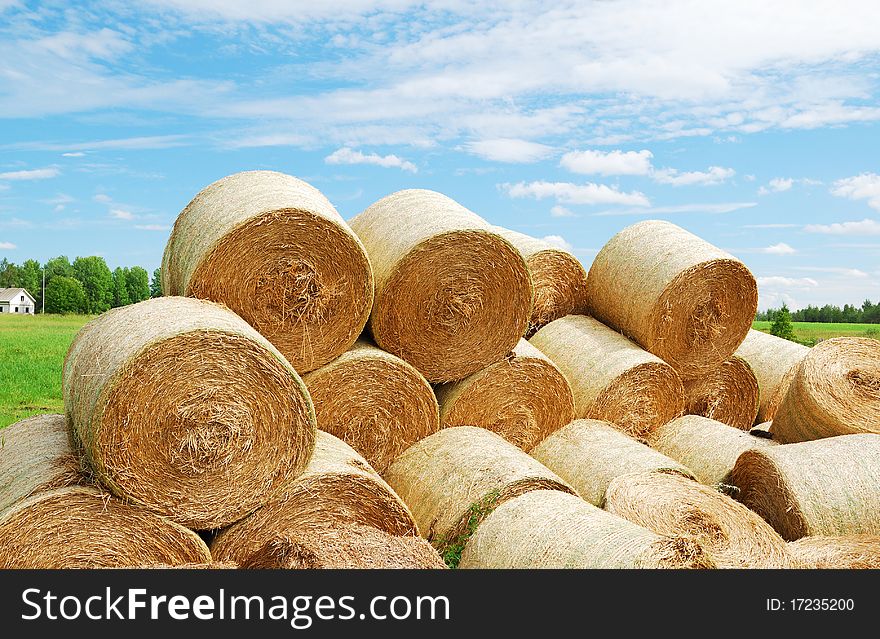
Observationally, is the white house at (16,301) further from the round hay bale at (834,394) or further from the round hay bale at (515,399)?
the round hay bale at (834,394)

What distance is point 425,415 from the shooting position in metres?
5.95

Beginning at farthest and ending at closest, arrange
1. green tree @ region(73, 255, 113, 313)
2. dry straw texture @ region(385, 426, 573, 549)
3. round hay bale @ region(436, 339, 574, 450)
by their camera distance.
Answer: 1. green tree @ region(73, 255, 113, 313)
2. round hay bale @ region(436, 339, 574, 450)
3. dry straw texture @ region(385, 426, 573, 549)

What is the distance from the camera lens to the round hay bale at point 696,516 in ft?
16.7

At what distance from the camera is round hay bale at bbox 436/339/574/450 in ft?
20.5

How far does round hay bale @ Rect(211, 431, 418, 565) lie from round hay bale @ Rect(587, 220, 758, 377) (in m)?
3.18

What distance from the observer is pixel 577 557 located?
416 centimetres

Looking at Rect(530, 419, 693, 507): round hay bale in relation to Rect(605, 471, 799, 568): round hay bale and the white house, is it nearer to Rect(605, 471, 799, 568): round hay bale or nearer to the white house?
Rect(605, 471, 799, 568): round hay bale

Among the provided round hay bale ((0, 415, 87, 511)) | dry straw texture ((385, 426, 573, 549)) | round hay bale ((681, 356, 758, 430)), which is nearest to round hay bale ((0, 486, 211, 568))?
round hay bale ((0, 415, 87, 511))

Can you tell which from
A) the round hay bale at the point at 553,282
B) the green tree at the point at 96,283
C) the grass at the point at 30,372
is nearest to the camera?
the round hay bale at the point at 553,282

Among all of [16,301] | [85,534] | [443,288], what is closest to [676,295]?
[443,288]

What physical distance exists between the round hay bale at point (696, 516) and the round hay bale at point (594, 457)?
24cm

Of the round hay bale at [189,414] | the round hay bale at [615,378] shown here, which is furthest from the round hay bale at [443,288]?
the round hay bale at [189,414]

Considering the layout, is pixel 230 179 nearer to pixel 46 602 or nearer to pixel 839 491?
pixel 46 602

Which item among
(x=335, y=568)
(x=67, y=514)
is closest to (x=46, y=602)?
(x=67, y=514)
